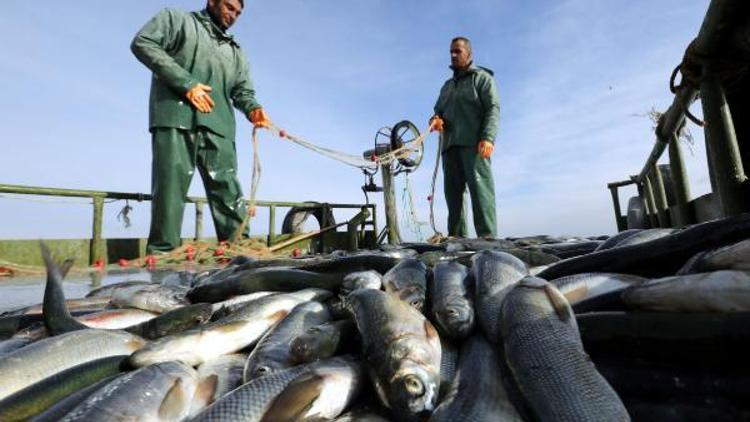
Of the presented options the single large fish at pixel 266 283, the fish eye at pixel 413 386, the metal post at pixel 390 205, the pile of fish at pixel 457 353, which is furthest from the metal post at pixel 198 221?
the fish eye at pixel 413 386

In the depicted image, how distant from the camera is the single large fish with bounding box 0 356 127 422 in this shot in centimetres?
136

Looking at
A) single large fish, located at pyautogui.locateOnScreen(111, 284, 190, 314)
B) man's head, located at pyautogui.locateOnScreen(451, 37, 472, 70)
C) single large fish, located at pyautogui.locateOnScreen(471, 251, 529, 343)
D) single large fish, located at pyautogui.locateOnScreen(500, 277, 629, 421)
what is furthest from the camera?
man's head, located at pyautogui.locateOnScreen(451, 37, 472, 70)

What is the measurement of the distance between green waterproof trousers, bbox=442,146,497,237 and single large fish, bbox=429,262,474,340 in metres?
6.91

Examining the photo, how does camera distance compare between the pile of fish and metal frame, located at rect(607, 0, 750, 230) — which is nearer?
the pile of fish

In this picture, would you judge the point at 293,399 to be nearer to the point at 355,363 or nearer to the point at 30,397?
the point at 355,363

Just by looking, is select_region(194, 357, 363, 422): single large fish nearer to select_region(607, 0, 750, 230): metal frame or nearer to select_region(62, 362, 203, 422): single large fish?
select_region(62, 362, 203, 422): single large fish

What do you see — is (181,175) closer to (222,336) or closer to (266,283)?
(266,283)

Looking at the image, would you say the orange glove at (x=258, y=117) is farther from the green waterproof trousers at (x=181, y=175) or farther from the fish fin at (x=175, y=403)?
the fish fin at (x=175, y=403)

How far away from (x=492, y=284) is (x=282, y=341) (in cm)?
87

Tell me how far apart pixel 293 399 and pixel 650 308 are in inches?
45.3

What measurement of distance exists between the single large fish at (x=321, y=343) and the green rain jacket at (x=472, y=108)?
7884mm

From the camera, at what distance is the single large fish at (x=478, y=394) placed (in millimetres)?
1104

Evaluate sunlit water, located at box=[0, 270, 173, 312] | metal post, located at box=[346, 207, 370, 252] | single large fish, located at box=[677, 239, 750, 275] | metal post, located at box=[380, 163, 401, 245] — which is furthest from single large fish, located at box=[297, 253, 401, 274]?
metal post, located at box=[346, 207, 370, 252]

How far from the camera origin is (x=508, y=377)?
129cm
